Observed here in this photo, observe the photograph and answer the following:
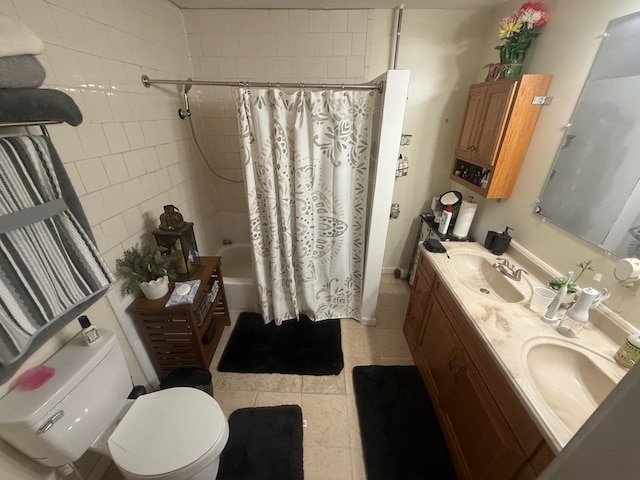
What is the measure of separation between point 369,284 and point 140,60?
2.12 meters

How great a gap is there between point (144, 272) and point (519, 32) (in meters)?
2.61

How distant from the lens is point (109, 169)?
4.35 feet

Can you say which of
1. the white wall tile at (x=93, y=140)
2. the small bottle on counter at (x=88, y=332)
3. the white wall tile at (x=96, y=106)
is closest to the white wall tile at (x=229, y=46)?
the white wall tile at (x=96, y=106)

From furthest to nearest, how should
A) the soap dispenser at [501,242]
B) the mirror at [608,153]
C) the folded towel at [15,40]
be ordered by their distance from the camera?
1. the soap dispenser at [501,242]
2. the mirror at [608,153]
3. the folded towel at [15,40]

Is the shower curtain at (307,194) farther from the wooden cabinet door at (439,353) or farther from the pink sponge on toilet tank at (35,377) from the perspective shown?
the pink sponge on toilet tank at (35,377)

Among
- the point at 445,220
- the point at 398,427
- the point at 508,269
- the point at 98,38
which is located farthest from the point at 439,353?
the point at 98,38

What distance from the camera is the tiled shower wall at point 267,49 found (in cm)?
201

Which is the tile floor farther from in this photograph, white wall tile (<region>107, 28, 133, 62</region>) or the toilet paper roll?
white wall tile (<region>107, 28, 133, 62</region>)

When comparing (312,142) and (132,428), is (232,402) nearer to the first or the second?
(132,428)

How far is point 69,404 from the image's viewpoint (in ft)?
3.15

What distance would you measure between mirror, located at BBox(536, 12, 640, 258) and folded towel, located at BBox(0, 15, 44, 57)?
2140 millimetres

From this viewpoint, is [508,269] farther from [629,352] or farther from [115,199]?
[115,199]

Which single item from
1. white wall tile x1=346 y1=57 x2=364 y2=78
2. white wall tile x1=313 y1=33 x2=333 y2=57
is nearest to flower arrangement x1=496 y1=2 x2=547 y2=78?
white wall tile x1=346 y1=57 x2=364 y2=78

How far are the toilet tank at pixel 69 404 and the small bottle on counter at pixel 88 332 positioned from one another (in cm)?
2
